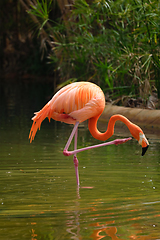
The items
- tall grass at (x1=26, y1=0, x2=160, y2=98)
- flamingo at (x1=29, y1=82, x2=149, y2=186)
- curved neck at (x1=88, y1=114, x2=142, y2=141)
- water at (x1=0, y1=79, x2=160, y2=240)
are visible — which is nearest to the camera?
water at (x1=0, y1=79, x2=160, y2=240)

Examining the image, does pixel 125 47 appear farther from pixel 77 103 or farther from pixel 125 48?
pixel 77 103

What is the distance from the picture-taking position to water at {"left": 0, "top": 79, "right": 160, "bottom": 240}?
3275mm

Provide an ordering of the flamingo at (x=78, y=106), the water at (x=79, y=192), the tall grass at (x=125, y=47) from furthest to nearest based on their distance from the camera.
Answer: the tall grass at (x=125, y=47)
the flamingo at (x=78, y=106)
the water at (x=79, y=192)

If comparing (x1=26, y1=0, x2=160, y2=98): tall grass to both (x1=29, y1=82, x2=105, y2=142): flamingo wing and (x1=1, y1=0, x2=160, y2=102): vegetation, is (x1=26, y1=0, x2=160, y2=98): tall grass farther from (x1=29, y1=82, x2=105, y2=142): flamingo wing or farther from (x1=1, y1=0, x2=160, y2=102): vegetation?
(x1=29, y1=82, x2=105, y2=142): flamingo wing

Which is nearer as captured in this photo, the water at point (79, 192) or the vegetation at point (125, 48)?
the water at point (79, 192)

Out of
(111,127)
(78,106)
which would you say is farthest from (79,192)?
(78,106)

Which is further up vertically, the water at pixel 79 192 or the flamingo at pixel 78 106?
the flamingo at pixel 78 106

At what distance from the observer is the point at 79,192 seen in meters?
4.38

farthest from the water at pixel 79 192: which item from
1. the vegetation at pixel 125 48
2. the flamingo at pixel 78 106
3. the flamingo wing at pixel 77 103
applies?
the vegetation at pixel 125 48

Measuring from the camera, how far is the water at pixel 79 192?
3275mm

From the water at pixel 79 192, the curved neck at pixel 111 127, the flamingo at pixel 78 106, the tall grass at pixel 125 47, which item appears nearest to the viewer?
the water at pixel 79 192

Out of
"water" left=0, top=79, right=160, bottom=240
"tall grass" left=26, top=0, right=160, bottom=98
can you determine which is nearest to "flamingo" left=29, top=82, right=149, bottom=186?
"water" left=0, top=79, right=160, bottom=240

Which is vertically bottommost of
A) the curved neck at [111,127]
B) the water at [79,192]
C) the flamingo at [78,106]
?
the water at [79,192]

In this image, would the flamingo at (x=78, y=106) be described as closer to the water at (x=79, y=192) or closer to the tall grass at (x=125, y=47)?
the water at (x=79, y=192)
